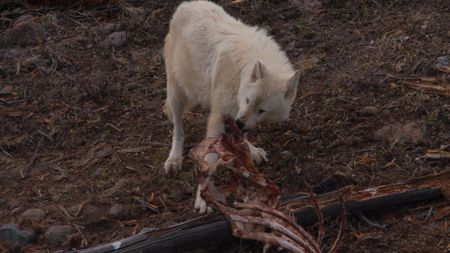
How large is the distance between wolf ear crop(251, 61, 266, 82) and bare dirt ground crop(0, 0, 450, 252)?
1018 millimetres

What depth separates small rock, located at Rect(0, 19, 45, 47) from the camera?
9.39 m

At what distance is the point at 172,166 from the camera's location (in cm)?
671

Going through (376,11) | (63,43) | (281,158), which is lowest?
(63,43)

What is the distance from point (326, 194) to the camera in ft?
17.2

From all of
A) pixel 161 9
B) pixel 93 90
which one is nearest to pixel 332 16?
pixel 161 9

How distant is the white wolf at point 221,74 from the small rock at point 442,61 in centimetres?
190

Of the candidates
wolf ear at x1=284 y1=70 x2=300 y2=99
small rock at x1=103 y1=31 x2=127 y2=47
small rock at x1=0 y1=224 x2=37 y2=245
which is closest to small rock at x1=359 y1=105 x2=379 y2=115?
wolf ear at x1=284 y1=70 x2=300 y2=99

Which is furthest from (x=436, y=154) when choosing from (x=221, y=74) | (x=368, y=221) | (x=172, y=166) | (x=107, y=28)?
(x=107, y=28)

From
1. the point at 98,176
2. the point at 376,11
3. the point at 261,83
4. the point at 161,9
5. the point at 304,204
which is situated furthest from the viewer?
the point at 161,9

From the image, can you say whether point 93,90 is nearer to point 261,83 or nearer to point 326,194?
point 261,83

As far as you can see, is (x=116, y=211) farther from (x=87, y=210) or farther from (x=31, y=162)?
(x=31, y=162)

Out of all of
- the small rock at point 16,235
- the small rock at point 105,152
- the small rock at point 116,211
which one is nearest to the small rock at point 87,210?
the small rock at point 116,211

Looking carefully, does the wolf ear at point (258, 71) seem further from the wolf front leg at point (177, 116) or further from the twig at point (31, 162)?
the twig at point (31, 162)

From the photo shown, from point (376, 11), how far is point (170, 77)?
10.4 ft
